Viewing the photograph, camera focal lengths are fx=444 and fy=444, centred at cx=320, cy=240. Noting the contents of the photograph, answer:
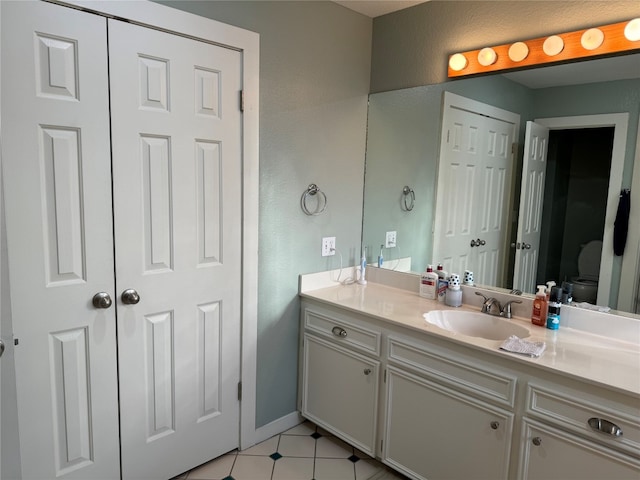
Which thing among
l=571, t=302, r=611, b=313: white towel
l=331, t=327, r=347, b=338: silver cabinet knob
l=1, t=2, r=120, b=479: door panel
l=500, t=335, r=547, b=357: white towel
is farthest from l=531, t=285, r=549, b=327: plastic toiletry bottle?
l=1, t=2, r=120, b=479: door panel

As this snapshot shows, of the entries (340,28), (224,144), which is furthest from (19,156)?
(340,28)

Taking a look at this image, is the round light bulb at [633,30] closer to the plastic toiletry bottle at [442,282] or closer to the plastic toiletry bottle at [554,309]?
the plastic toiletry bottle at [554,309]

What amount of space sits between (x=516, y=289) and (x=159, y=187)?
68.2 inches

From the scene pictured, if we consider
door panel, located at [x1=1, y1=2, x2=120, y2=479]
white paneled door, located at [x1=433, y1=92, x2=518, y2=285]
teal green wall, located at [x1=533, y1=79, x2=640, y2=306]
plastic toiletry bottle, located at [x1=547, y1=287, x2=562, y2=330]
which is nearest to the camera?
door panel, located at [x1=1, y1=2, x2=120, y2=479]

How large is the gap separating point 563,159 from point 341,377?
A: 1504 millimetres

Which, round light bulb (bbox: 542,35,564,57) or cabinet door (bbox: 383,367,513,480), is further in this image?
round light bulb (bbox: 542,35,564,57)

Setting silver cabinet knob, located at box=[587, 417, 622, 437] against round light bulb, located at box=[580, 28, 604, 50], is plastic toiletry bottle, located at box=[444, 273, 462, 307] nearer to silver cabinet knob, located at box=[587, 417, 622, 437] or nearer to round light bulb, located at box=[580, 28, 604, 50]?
silver cabinet knob, located at box=[587, 417, 622, 437]

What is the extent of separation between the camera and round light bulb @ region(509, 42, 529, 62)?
2051 millimetres

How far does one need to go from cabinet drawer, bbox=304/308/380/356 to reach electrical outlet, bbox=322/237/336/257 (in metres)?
0.35

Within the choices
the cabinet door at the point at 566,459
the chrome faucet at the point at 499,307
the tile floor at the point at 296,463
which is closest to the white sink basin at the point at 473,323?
the chrome faucet at the point at 499,307

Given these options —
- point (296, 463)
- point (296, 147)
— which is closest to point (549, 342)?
point (296, 463)

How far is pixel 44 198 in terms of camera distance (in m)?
1.62

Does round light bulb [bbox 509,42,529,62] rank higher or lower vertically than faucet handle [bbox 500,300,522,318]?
higher

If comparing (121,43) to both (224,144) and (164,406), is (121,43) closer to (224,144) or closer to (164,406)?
(224,144)
